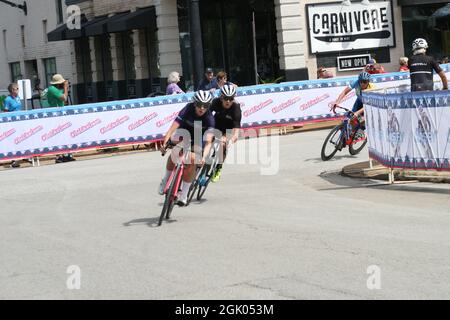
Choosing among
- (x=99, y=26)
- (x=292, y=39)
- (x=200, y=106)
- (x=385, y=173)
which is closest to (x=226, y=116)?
(x=200, y=106)

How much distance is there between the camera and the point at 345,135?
64.1 feet

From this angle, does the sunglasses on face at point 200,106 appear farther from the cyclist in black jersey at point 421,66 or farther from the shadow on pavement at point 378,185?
the cyclist in black jersey at point 421,66

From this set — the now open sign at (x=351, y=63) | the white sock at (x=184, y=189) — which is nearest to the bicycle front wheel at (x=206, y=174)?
the white sock at (x=184, y=189)

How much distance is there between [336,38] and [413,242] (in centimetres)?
2327

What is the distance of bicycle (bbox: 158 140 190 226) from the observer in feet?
41.9

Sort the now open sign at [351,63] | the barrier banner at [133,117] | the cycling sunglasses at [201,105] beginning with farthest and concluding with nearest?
the now open sign at [351,63]
the barrier banner at [133,117]
the cycling sunglasses at [201,105]

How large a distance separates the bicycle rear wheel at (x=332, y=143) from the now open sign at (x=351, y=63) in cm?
1370

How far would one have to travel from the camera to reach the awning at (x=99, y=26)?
125ft

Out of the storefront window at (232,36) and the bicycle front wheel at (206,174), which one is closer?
the bicycle front wheel at (206,174)

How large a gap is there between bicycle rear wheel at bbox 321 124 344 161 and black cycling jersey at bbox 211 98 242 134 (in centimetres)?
506

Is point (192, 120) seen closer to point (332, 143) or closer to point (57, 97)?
point (332, 143)
